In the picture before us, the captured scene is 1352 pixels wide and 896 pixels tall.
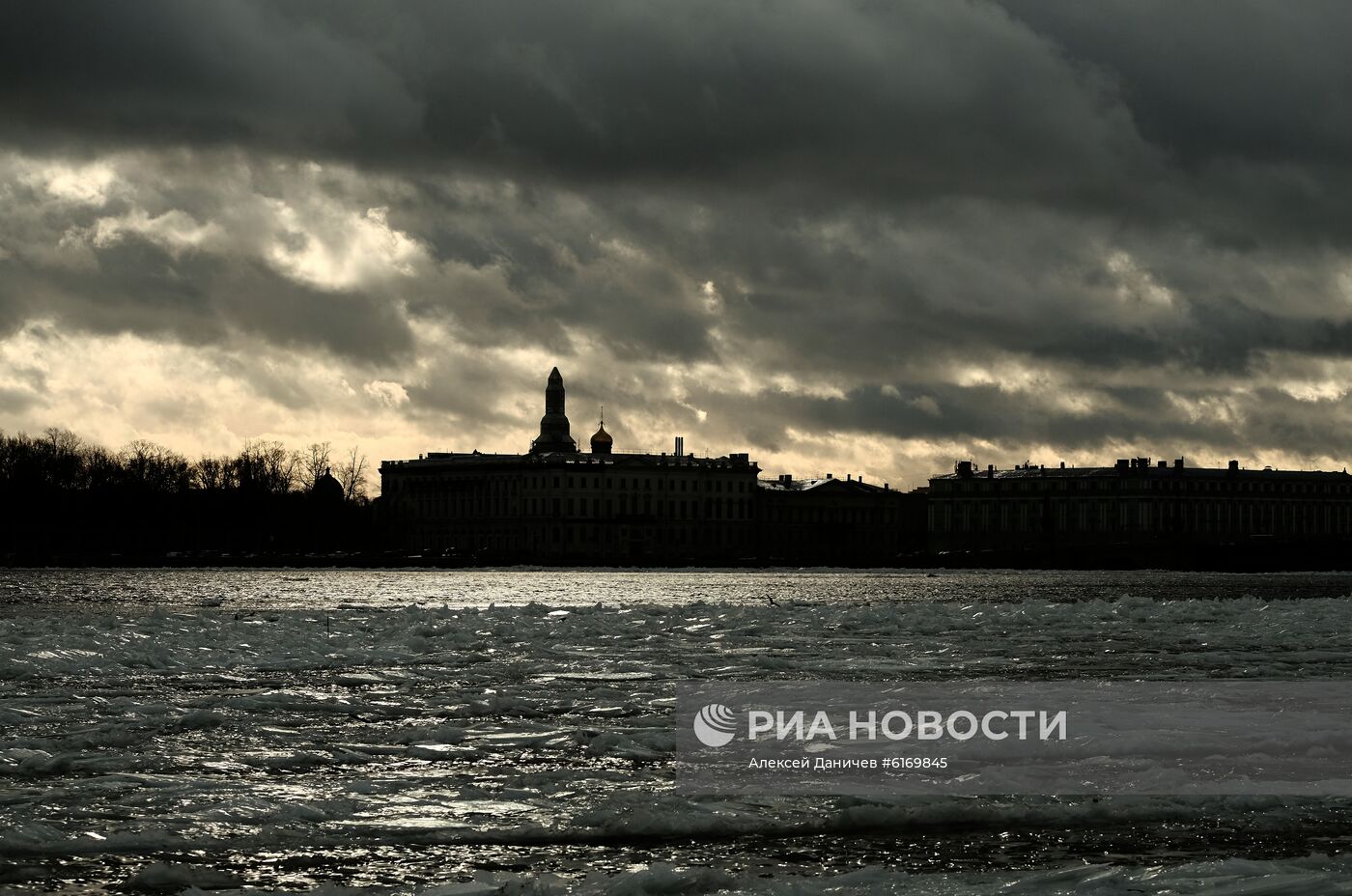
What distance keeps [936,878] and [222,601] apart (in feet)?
167

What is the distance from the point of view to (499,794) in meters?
14.0

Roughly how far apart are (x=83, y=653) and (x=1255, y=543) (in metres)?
155

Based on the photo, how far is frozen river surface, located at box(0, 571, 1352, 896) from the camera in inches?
453

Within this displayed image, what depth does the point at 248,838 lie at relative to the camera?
40.8ft

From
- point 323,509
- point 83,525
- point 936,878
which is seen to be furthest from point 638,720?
point 323,509

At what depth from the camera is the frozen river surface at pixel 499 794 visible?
11.5 meters

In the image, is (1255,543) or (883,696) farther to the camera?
(1255,543)

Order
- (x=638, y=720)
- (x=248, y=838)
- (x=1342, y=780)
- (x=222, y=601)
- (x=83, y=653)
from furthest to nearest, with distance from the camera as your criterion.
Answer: (x=222, y=601) < (x=83, y=653) < (x=638, y=720) < (x=1342, y=780) < (x=248, y=838)

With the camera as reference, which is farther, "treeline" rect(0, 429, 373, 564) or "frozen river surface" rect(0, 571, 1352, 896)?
"treeline" rect(0, 429, 373, 564)

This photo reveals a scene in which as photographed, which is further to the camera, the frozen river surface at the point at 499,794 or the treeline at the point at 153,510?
the treeline at the point at 153,510

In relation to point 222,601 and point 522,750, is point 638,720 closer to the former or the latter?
point 522,750

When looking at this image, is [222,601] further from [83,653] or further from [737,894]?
[737,894]

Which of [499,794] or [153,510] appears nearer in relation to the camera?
[499,794]

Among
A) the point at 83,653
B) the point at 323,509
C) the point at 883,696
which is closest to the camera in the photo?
the point at 883,696
